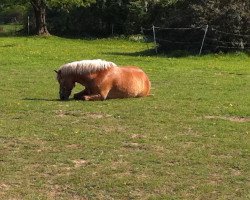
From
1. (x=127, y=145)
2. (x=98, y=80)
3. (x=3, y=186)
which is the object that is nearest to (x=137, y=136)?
(x=127, y=145)

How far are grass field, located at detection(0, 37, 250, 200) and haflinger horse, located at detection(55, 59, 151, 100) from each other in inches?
13.8

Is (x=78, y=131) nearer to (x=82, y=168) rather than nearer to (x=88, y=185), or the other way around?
(x=82, y=168)

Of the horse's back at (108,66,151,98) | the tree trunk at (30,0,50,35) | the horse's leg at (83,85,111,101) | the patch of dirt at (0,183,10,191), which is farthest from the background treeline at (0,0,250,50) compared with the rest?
the patch of dirt at (0,183,10,191)

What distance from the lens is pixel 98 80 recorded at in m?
11.3

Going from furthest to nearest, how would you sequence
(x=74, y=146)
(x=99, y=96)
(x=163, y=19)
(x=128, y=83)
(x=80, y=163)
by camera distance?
(x=163, y=19) < (x=128, y=83) < (x=99, y=96) < (x=74, y=146) < (x=80, y=163)

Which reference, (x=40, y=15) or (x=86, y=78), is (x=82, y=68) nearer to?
(x=86, y=78)

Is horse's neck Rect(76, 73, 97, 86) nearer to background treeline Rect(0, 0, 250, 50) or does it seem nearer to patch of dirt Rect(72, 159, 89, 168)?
patch of dirt Rect(72, 159, 89, 168)

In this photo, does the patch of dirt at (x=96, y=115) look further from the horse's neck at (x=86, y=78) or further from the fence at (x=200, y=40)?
the fence at (x=200, y=40)

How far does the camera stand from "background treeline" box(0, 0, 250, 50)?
24.8 metres

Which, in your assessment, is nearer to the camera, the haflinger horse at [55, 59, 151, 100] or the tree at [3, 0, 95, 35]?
the haflinger horse at [55, 59, 151, 100]

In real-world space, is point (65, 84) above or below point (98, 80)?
below

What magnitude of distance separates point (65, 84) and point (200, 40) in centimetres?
1495

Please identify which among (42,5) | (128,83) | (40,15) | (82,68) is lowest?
(128,83)

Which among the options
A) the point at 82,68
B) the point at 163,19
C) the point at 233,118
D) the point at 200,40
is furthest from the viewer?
the point at 163,19
